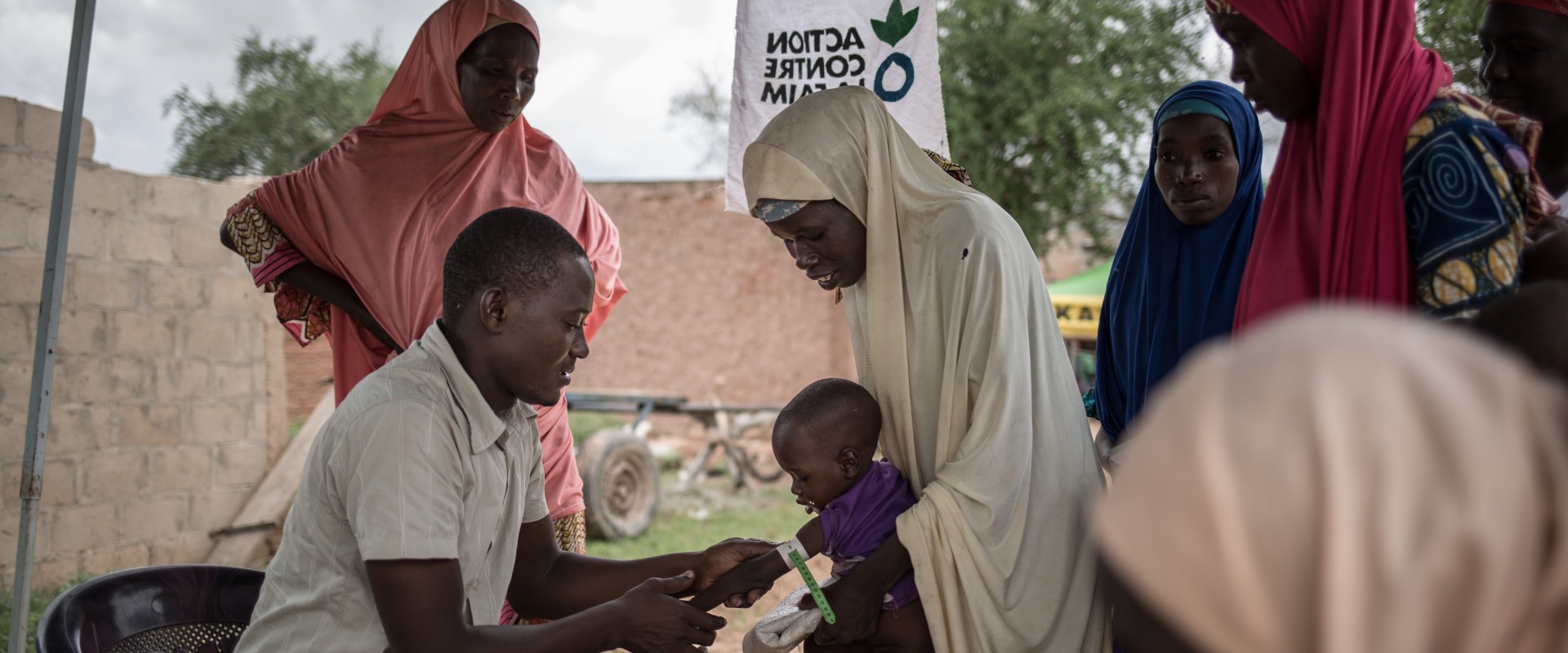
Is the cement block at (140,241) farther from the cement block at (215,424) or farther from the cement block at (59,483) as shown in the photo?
the cement block at (59,483)

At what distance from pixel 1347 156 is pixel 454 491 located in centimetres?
191

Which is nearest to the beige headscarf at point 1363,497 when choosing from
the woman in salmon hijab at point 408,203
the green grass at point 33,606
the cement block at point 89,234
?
the woman in salmon hijab at point 408,203

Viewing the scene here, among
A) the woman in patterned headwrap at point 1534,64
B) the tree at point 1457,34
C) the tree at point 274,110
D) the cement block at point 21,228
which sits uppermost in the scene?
the tree at point 274,110

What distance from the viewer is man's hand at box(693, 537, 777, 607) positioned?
9.23 feet

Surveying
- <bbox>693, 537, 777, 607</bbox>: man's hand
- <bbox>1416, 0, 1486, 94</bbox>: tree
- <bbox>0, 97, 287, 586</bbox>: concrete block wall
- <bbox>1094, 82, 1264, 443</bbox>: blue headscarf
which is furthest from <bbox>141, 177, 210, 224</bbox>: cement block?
<bbox>1416, 0, 1486, 94</bbox>: tree

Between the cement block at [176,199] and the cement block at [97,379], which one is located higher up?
the cement block at [176,199]

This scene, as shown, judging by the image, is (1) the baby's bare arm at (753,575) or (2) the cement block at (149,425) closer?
(1) the baby's bare arm at (753,575)

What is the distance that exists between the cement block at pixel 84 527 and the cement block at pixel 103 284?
1.19 meters

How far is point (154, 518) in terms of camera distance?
6.69m

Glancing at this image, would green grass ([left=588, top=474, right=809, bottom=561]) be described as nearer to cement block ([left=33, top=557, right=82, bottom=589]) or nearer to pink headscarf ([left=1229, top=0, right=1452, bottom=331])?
cement block ([left=33, top=557, right=82, bottom=589])

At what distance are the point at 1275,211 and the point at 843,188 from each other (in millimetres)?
1004

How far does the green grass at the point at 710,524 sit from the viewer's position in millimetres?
9266

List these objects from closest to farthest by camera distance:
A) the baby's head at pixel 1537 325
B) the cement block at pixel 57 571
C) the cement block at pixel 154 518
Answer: the baby's head at pixel 1537 325 → the cement block at pixel 57 571 → the cement block at pixel 154 518

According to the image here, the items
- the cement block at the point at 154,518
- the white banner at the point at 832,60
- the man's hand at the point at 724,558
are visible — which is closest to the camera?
the man's hand at the point at 724,558
